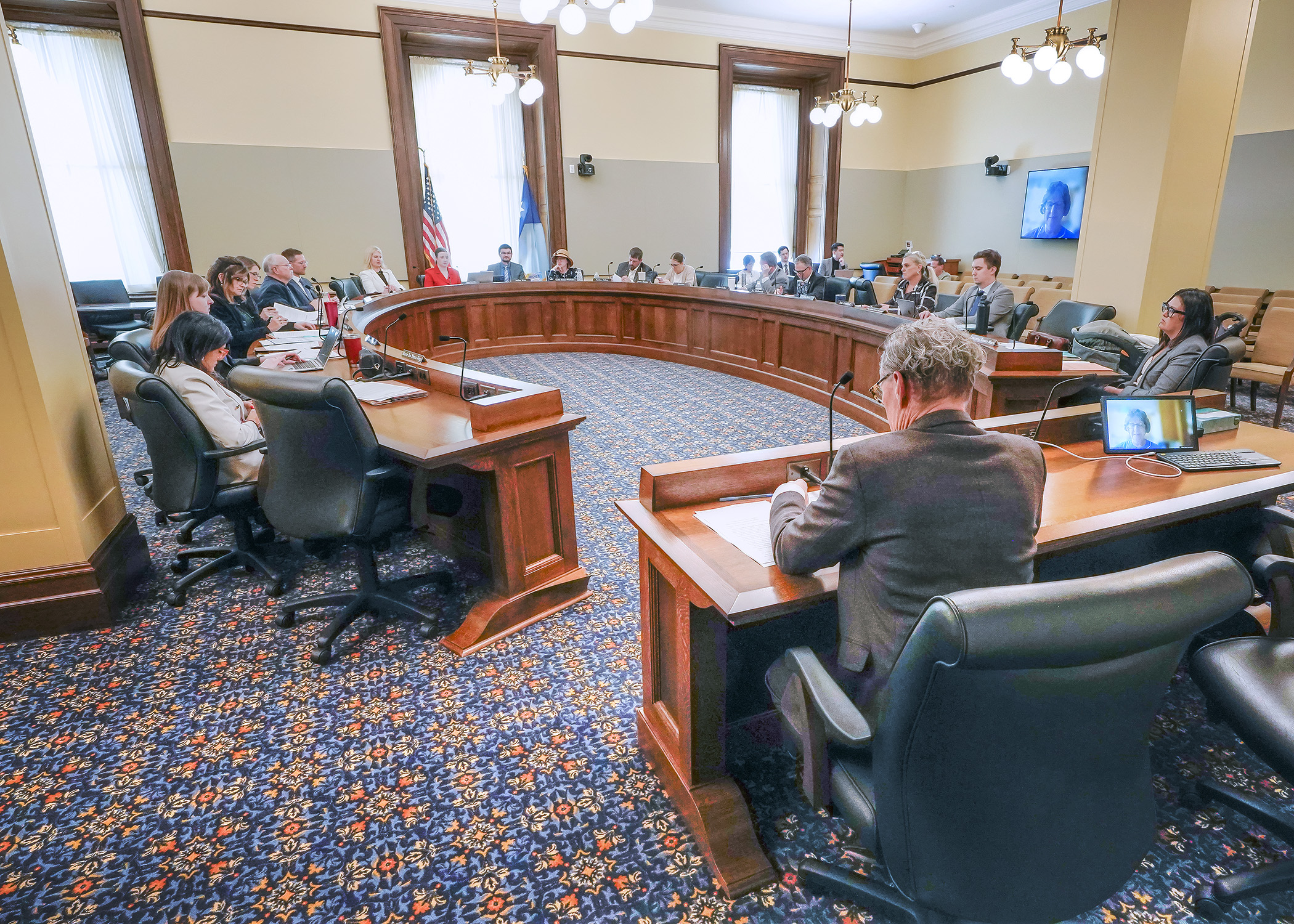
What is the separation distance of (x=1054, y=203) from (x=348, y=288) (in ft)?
27.3

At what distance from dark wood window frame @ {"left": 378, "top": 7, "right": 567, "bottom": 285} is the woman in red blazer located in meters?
0.40

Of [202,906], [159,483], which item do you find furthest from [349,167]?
[202,906]

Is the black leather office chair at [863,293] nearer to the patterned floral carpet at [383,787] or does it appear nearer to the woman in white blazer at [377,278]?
the patterned floral carpet at [383,787]

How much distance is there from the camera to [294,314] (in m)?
4.57

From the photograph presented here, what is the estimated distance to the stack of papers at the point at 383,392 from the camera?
2.81 meters

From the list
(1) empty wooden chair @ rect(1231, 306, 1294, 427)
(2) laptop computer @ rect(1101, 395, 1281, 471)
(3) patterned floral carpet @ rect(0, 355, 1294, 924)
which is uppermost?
(2) laptop computer @ rect(1101, 395, 1281, 471)

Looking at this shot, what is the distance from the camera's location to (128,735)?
1988mm

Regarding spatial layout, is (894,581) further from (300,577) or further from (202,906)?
(300,577)

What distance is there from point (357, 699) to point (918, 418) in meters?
1.84

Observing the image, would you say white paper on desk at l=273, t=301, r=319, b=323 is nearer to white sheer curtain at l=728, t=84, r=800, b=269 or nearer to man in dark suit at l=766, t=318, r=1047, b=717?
man in dark suit at l=766, t=318, r=1047, b=717

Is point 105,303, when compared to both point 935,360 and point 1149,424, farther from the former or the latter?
point 1149,424

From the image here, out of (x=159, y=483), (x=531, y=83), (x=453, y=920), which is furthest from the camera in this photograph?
(x=531, y=83)

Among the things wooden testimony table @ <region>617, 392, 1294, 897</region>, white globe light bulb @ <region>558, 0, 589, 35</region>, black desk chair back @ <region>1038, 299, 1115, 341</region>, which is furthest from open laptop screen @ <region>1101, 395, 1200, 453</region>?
white globe light bulb @ <region>558, 0, 589, 35</region>

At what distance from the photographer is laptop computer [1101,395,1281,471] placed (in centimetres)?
211
